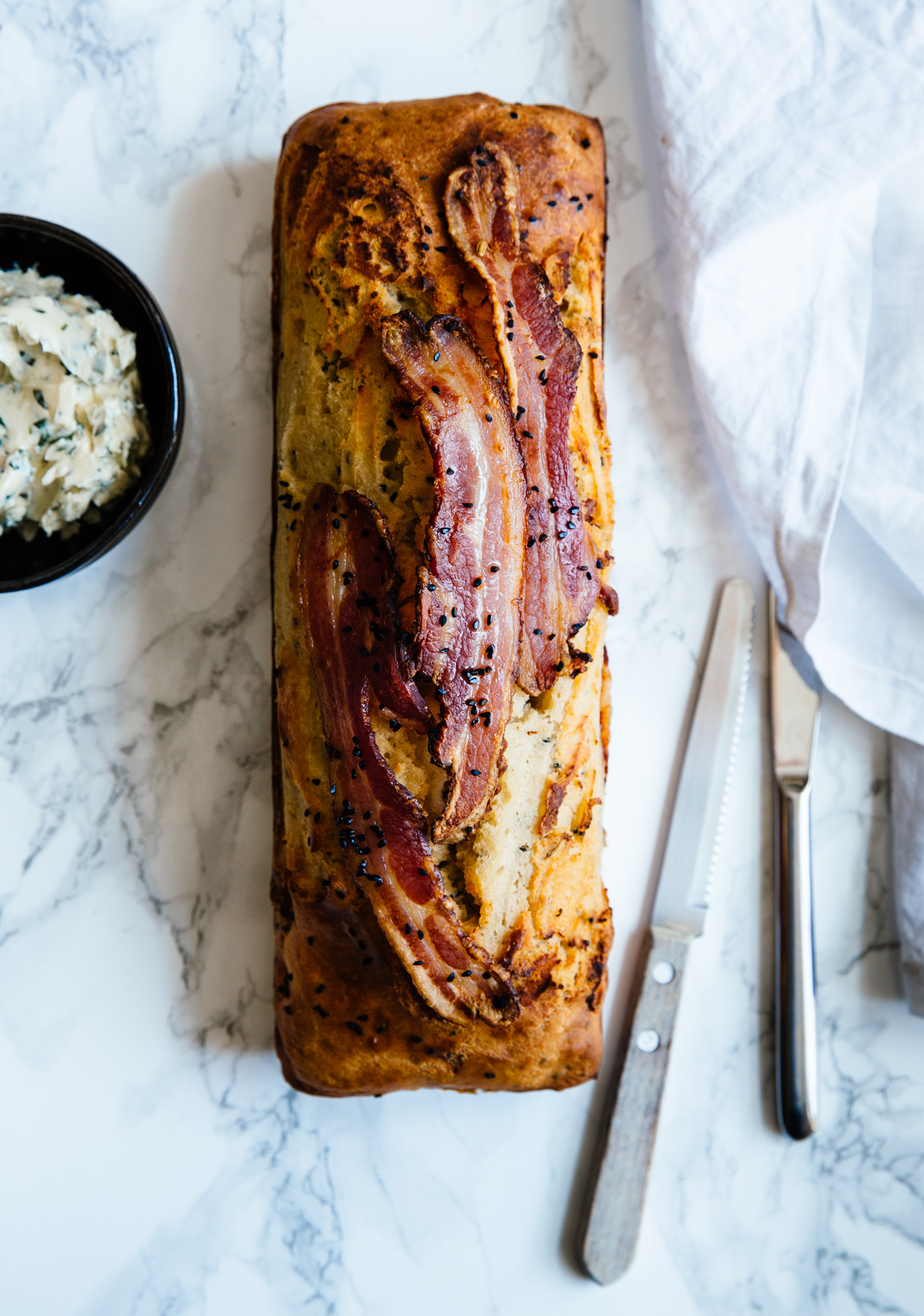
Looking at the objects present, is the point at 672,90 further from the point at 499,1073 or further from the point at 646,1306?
the point at 646,1306

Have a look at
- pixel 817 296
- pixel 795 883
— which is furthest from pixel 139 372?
pixel 795 883

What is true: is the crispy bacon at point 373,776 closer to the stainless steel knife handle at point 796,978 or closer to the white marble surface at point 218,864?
the white marble surface at point 218,864

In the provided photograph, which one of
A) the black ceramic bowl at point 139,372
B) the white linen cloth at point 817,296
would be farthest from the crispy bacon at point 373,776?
the white linen cloth at point 817,296

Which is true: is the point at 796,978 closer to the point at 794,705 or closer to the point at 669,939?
the point at 669,939

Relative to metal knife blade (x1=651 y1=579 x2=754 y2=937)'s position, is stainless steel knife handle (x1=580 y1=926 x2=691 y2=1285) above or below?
below

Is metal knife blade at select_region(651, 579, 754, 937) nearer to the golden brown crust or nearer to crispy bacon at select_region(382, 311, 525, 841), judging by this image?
the golden brown crust

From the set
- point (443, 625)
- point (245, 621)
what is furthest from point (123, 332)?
point (443, 625)

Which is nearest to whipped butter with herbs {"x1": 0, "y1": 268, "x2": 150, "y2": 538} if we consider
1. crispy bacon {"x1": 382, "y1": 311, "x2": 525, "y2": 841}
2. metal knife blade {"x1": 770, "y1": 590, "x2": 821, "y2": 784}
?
crispy bacon {"x1": 382, "y1": 311, "x2": 525, "y2": 841}
